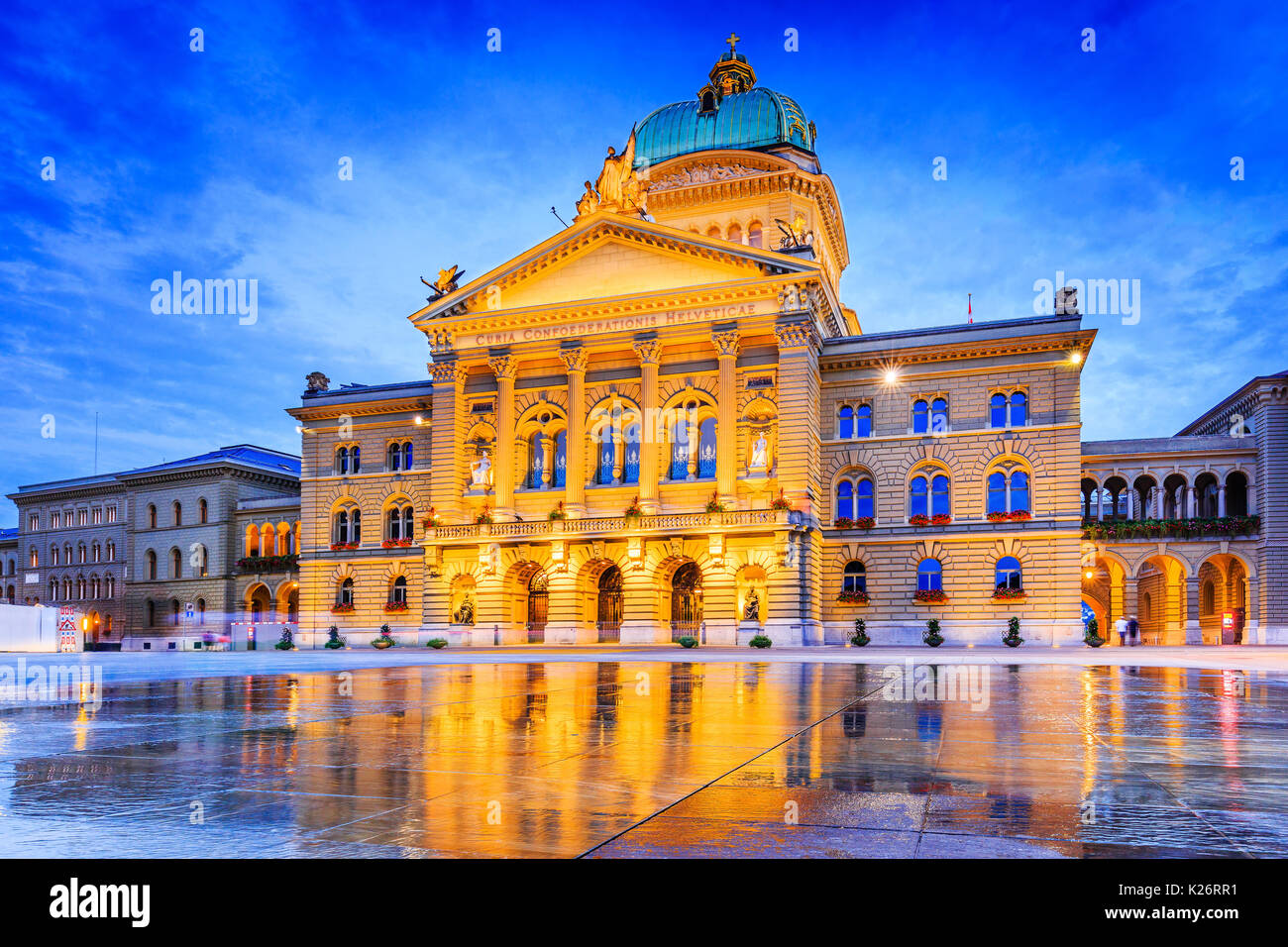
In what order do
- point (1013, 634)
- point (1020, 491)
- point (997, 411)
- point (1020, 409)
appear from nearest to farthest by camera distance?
1. point (1013, 634)
2. point (1020, 491)
3. point (1020, 409)
4. point (997, 411)

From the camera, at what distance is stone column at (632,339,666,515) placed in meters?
51.9

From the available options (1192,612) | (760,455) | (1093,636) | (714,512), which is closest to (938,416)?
(760,455)

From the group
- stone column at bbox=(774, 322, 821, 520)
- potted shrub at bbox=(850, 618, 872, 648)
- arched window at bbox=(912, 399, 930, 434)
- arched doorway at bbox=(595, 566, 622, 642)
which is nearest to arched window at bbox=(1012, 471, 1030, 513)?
arched window at bbox=(912, 399, 930, 434)

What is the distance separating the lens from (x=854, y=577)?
176 ft

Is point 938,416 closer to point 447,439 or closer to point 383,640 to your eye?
point 447,439

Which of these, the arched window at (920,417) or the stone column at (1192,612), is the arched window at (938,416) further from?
the stone column at (1192,612)

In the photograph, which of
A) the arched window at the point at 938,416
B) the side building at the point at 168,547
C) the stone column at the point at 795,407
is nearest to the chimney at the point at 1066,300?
the arched window at the point at 938,416

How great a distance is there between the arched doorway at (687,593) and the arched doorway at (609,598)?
121 inches

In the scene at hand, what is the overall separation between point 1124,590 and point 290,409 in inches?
2169

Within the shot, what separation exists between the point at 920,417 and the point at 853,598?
10.7 meters

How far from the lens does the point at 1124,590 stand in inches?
2334

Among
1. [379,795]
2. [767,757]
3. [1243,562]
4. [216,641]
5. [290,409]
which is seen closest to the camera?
[379,795]
